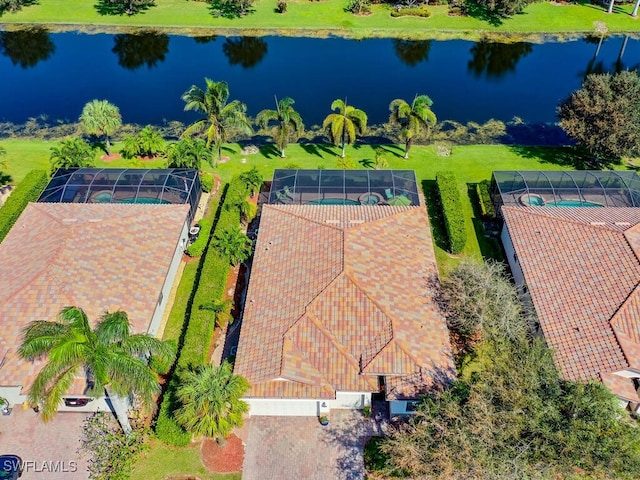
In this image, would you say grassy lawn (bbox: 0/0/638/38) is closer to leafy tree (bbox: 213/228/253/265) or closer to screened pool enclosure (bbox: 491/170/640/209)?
screened pool enclosure (bbox: 491/170/640/209)

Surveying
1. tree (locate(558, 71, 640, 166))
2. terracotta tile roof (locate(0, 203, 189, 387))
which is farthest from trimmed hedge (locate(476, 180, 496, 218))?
terracotta tile roof (locate(0, 203, 189, 387))

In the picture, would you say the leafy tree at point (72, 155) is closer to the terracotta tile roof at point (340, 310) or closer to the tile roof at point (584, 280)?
the terracotta tile roof at point (340, 310)

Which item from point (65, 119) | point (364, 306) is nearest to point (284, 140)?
point (364, 306)

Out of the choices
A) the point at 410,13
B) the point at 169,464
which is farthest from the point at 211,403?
the point at 410,13

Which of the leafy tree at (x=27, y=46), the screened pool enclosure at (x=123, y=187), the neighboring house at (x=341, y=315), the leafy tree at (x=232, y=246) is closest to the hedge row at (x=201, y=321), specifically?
the leafy tree at (x=232, y=246)

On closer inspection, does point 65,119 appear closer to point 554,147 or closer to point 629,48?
point 554,147

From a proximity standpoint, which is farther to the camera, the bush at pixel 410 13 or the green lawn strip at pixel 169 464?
the bush at pixel 410 13
